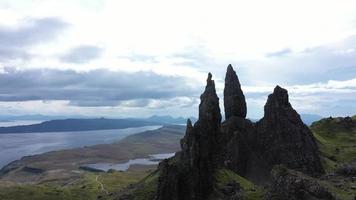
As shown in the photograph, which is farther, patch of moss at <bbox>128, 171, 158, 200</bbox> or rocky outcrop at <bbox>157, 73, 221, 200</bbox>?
patch of moss at <bbox>128, 171, 158, 200</bbox>

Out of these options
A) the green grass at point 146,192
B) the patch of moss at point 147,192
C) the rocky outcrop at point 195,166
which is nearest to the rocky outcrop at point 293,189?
the rocky outcrop at point 195,166

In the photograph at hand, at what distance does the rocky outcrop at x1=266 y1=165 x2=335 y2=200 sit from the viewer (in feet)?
374

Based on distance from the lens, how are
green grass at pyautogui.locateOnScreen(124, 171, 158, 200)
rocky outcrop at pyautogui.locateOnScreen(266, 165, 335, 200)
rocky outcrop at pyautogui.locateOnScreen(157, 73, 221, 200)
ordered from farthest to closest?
green grass at pyautogui.locateOnScreen(124, 171, 158, 200) → rocky outcrop at pyautogui.locateOnScreen(157, 73, 221, 200) → rocky outcrop at pyautogui.locateOnScreen(266, 165, 335, 200)

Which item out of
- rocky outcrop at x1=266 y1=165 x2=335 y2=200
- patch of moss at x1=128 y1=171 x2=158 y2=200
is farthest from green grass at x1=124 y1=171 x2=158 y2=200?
rocky outcrop at x1=266 y1=165 x2=335 y2=200

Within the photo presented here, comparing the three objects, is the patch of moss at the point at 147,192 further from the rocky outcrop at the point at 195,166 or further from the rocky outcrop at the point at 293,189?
the rocky outcrop at the point at 293,189

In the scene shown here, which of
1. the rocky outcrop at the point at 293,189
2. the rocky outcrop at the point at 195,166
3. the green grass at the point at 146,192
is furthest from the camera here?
the green grass at the point at 146,192

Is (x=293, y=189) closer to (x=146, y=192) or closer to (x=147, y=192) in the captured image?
(x=147, y=192)

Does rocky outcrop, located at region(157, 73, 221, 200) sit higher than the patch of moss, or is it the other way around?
rocky outcrop, located at region(157, 73, 221, 200)

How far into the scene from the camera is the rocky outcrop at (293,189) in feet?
374

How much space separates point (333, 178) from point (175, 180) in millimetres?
70588

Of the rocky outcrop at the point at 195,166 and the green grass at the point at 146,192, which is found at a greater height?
the rocky outcrop at the point at 195,166

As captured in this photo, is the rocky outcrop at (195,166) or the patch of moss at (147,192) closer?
the rocky outcrop at (195,166)

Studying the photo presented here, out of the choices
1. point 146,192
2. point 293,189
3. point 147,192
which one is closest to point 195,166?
point 147,192

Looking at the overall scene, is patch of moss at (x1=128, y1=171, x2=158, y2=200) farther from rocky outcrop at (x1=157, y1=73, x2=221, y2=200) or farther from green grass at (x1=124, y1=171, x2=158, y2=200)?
rocky outcrop at (x1=157, y1=73, x2=221, y2=200)
